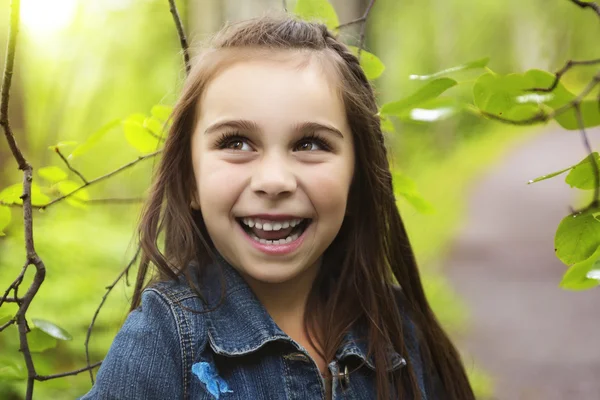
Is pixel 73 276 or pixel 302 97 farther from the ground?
pixel 302 97

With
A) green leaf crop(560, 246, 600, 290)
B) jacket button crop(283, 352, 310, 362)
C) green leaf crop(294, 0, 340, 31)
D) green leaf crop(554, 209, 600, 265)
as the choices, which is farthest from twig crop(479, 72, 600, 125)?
green leaf crop(294, 0, 340, 31)

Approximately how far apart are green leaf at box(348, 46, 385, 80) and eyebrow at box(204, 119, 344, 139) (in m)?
0.28

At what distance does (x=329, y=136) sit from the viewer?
45.3 inches

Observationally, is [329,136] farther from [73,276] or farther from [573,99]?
[73,276]

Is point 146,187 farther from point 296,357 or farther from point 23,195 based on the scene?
point 296,357

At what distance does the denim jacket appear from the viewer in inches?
40.7

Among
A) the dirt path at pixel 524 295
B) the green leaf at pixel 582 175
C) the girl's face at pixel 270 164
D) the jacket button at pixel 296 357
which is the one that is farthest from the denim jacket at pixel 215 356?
the dirt path at pixel 524 295

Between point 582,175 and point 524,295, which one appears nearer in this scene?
point 582,175

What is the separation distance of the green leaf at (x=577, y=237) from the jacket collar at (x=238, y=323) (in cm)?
49

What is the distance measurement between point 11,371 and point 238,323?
1.61ft

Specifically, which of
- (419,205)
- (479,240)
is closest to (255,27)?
(419,205)

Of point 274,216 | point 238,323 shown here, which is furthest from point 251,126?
point 238,323

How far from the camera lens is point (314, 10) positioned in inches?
53.2

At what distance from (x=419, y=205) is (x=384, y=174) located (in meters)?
0.15
